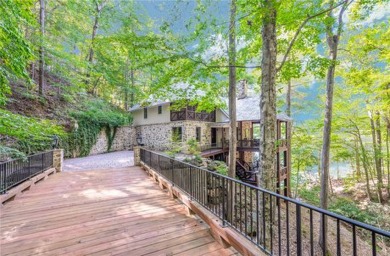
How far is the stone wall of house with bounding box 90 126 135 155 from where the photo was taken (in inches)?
565

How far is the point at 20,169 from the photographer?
194 inches

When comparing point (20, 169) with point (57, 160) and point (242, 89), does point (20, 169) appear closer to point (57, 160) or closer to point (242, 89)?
point (57, 160)

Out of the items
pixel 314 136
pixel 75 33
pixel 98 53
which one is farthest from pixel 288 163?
pixel 75 33

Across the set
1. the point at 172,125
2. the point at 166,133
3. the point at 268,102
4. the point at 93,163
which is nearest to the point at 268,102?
the point at 268,102

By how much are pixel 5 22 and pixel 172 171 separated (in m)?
4.04

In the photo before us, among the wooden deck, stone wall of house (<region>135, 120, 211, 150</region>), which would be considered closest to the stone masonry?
the wooden deck

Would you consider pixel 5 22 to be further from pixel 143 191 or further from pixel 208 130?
pixel 208 130

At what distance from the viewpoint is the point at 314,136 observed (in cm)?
1407

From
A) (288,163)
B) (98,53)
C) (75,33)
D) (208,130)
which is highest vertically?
(75,33)

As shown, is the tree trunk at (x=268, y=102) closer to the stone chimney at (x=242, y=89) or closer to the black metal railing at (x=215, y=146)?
the black metal railing at (x=215, y=146)

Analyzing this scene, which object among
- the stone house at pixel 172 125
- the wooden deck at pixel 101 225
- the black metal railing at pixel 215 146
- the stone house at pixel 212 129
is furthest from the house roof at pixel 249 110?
the wooden deck at pixel 101 225

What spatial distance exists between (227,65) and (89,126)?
1105cm

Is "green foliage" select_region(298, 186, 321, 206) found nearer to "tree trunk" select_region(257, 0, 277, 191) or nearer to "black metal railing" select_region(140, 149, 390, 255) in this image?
"black metal railing" select_region(140, 149, 390, 255)

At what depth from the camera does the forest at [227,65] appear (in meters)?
3.78
